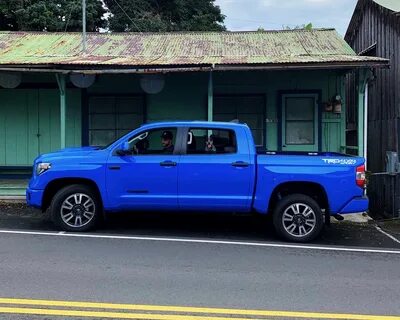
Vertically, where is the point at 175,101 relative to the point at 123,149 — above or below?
above

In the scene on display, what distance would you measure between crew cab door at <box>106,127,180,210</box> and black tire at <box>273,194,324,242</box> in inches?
64.6

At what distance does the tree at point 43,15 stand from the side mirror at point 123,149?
19098 millimetres

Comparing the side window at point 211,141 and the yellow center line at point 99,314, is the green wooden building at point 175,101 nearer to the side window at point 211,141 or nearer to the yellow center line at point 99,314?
the side window at point 211,141

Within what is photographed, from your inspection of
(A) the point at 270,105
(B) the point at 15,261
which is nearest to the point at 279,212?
(B) the point at 15,261

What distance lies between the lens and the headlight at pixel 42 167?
8.45 meters

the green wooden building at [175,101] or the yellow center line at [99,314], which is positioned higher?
the green wooden building at [175,101]

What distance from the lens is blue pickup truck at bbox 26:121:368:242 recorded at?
26.6ft

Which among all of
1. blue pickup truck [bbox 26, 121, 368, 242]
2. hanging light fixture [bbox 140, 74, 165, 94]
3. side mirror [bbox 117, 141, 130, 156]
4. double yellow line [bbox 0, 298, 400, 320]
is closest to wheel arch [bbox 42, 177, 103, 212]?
blue pickup truck [bbox 26, 121, 368, 242]

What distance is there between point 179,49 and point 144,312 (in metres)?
9.51

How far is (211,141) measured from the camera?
27.9 feet

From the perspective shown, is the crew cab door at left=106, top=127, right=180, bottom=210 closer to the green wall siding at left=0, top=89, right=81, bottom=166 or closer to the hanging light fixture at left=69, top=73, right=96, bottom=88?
the hanging light fixture at left=69, top=73, right=96, bottom=88

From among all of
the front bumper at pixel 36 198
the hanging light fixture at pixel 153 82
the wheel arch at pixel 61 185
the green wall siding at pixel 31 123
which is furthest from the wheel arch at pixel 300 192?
the green wall siding at pixel 31 123

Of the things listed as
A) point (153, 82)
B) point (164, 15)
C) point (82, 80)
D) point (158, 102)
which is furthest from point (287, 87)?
point (164, 15)

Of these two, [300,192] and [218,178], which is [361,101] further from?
[218,178]
